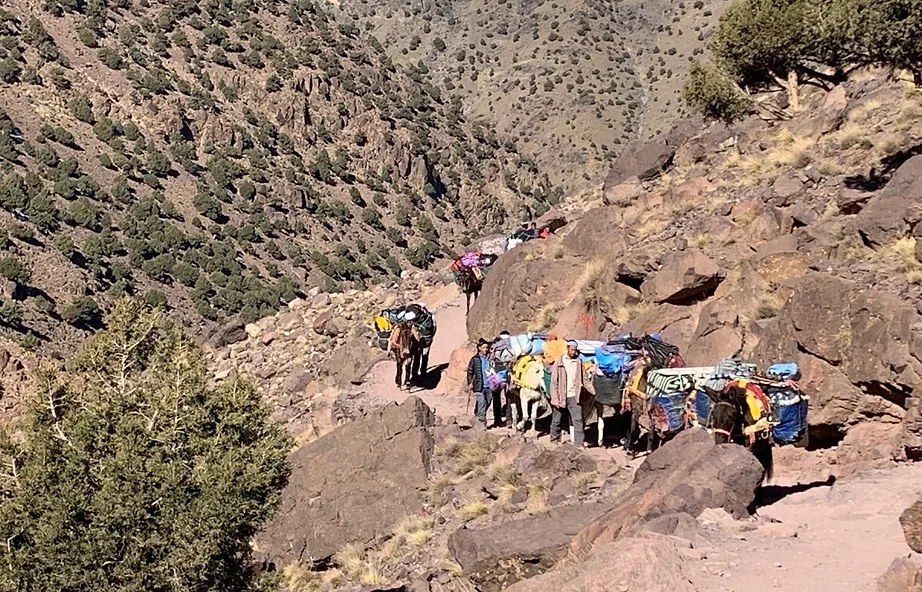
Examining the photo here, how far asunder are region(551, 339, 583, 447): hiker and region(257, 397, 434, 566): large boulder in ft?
9.49

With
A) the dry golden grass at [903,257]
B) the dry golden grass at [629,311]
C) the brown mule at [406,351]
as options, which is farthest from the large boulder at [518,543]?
the brown mule at [406,351]

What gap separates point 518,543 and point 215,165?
52.8 meters

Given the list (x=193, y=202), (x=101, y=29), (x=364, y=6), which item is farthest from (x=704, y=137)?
(x=364, y=6)

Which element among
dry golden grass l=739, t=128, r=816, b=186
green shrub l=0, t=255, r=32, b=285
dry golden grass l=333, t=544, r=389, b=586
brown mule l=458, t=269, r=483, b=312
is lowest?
dry golden grass l=333, t=544, r=389, b=586

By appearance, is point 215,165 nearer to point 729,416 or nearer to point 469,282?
point 469,282

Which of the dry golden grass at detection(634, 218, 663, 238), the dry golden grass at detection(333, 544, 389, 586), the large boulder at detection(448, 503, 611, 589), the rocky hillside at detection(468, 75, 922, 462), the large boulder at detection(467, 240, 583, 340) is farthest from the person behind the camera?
the large boulder at detection(467, 240, 583, 340)

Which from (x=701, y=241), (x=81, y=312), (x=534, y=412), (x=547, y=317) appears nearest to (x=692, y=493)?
(x=534, y=412)

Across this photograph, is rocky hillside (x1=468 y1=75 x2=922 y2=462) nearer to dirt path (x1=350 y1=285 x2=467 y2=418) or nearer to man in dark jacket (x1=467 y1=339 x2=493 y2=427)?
dirt path (x1=350 y1=285 x2=467 y2=418)

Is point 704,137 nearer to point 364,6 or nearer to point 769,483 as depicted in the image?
point 769,483

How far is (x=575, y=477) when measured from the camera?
14.3 metres

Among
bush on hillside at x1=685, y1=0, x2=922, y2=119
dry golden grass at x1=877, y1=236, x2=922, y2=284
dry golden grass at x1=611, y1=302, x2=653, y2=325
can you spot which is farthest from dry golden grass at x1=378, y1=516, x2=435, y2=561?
bush on hillside at x1=685, y1=0, x2=922, y2=119

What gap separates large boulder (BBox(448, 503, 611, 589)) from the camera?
11.3 m

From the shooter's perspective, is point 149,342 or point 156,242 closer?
point 149,342

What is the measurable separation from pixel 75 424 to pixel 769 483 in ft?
29.9
